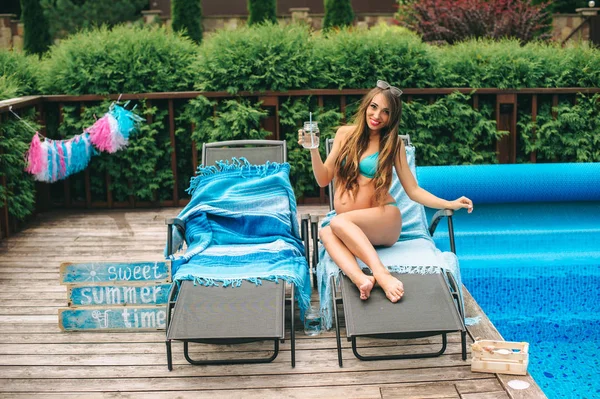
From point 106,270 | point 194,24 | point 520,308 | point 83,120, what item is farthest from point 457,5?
point 106,270

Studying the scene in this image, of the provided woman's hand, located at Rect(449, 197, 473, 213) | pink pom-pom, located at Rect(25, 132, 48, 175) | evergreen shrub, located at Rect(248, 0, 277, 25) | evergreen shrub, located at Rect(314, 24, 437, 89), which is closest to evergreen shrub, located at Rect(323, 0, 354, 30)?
evergreen shrub, located at Rect(248, 0, 277, 25)

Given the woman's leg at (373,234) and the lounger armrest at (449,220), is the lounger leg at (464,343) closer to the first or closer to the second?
the woman's leg at (373,234)

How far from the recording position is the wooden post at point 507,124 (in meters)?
7.52

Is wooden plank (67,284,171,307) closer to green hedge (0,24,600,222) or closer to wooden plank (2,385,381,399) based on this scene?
wooden plank (2,385,381,399)

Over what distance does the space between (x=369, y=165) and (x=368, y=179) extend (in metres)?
0.09

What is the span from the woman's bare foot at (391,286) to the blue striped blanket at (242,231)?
1.64 ft

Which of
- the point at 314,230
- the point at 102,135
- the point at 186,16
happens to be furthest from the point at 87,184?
the point at 186,16

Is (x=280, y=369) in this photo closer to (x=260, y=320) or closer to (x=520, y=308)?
(x=260, y=320)

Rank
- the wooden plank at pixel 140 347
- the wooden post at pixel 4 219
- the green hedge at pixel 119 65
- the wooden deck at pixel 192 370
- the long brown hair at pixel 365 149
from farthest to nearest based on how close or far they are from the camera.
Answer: the green hedge at pixel 119 65
the wooden post at pixel 4 219
the long brown hair at pixel 365 149
the wooden plank at pixel 140 347
the wooden deck at pixel 192 370

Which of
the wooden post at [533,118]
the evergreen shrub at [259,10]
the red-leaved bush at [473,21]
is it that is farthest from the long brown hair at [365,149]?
the evergreen shrub at [259,10]

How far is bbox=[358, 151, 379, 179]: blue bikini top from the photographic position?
172 inches

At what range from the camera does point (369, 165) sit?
14.3ft

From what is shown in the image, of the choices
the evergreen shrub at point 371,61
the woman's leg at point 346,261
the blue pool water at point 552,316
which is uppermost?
the evergreen shrub at point 371,61

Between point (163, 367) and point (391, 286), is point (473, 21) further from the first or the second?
point (163, 367)
